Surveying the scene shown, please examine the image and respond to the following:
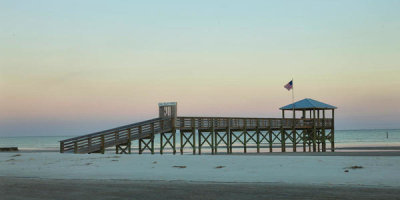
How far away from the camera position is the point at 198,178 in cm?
1245

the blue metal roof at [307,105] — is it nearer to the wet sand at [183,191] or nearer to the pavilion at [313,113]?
the pavilion at [313,113]

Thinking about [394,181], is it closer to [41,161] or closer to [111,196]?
[111,196]

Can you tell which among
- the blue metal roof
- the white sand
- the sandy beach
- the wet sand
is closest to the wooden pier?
the blue metal roof

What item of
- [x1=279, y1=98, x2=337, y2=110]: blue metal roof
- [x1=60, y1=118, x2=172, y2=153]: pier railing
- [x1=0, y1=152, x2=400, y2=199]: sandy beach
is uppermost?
[x1=279, y1=98, x2=337, y2=110]: blue metal roof

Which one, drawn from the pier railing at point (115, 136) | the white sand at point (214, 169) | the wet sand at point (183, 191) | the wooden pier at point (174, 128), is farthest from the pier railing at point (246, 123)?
the wet sand at point (183, 191)

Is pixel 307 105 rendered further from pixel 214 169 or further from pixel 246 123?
pixel 214 169

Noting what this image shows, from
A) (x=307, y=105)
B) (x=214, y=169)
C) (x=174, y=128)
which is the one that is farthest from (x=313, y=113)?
(x=214, y=169)

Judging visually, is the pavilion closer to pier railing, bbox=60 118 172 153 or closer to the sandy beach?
pier railing, bbox=60 118 172 153

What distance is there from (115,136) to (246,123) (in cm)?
1635

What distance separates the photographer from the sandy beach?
938 cm

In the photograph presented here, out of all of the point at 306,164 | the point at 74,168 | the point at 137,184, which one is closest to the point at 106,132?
the point at 74,168

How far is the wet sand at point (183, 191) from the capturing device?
8.96m

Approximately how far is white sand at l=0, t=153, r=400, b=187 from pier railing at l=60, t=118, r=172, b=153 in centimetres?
820

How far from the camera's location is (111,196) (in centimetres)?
919
